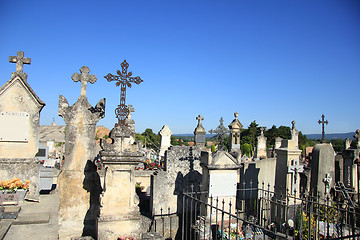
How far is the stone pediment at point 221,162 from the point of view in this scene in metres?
6.93

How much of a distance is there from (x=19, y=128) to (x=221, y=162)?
15.7 feet

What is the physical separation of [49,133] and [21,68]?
37037mm

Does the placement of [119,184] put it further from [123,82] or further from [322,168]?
[322,168]

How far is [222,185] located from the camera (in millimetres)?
7066

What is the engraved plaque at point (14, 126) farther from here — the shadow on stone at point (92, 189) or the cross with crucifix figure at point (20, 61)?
the shadow on stone at point (92, 189)

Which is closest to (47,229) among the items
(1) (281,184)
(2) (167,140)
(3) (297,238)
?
(3) (297,238)

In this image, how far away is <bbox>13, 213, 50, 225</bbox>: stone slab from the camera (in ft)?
13.5

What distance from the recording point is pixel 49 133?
39.8m

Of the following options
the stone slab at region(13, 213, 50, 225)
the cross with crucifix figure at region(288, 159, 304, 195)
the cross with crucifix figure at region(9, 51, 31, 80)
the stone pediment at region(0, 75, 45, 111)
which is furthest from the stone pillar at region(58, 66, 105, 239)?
the cross with crucifix figure at region(288, 159, 304, 195)

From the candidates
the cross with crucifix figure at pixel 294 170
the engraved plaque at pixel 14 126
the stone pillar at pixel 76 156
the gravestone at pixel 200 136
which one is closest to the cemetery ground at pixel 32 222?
the stone pillar at pixel 76 156

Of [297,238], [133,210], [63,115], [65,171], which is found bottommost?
[297,238]

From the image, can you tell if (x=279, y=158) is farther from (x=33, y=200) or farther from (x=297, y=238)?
(x=33, y=200)

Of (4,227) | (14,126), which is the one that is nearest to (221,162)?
(4,227)

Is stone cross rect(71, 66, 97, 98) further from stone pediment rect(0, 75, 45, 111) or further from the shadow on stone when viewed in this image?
the shadow on stone
